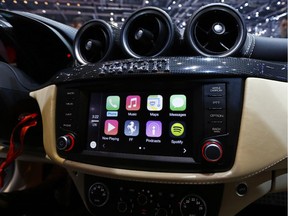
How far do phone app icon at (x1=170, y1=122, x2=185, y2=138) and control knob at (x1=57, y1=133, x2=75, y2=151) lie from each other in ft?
0.75

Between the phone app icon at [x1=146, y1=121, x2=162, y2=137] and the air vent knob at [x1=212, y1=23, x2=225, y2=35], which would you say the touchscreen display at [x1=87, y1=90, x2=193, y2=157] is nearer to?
the phone app icon at [x1=146, y1=121, x2=162, y2=137]

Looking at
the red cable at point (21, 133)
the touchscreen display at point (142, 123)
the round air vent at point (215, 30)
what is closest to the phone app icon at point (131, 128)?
the touchscreen display at point (142, 123)

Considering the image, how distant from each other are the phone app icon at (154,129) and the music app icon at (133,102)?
4 cm

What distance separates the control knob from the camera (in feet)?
2.02

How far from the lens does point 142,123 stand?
1.85 feet

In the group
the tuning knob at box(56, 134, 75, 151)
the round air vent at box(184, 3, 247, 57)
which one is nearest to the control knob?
the tuning knob at box(56, 134, 75, 151)

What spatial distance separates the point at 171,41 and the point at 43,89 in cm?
35

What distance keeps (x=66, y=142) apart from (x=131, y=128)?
159mm

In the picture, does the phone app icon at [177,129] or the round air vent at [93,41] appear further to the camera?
the round air vent at [93,41]

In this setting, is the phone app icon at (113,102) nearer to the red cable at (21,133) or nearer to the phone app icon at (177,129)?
the phone app icon at (177,129)

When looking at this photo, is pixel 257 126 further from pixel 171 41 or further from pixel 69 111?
pixel 69 111

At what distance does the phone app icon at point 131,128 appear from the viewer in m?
0.57

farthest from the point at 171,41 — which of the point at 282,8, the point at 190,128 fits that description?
the point at 282,8

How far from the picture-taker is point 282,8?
1330 millimetres
